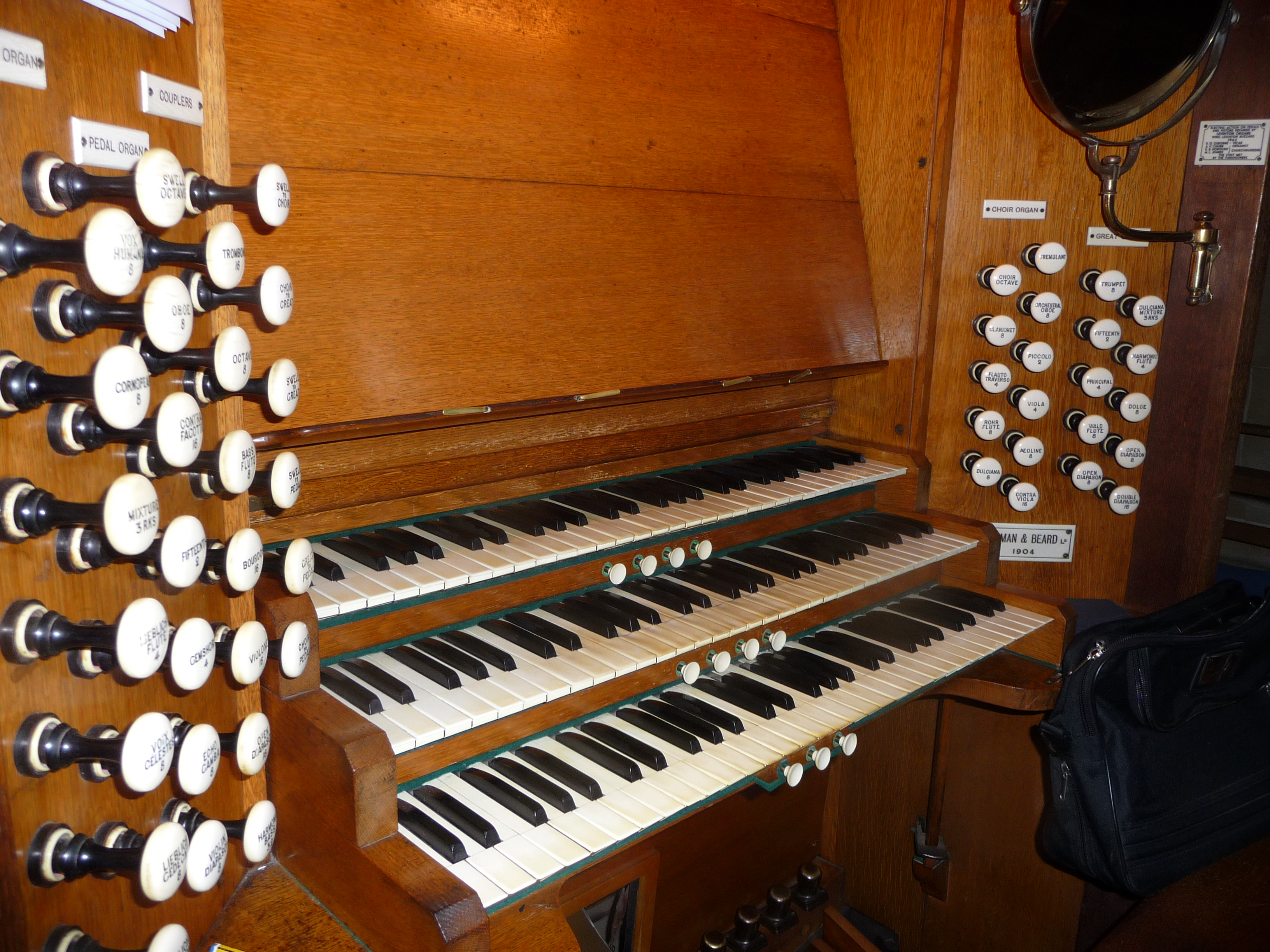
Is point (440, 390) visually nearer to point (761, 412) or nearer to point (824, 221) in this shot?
point (761, 412)

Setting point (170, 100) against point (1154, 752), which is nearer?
point (170, 100)

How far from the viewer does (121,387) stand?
838mm

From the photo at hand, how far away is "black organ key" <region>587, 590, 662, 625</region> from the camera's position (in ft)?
5.78

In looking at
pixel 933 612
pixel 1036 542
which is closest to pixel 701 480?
pixel 933 612

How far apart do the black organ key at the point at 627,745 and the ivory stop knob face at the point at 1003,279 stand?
1.52 metres

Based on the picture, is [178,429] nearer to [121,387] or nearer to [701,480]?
[121,387]

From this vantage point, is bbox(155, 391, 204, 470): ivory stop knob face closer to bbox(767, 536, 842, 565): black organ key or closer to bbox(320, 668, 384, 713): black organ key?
bbox(320, 668, 384, 713): black organ key

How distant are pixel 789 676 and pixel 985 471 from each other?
974 mm

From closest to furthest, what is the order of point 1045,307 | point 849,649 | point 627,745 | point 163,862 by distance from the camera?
1. point 163,862
2. point 627,745
3. point 849,649
4. point 1045,307

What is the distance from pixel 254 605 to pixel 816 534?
134cm

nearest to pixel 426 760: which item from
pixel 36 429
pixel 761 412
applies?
pixel 36 429

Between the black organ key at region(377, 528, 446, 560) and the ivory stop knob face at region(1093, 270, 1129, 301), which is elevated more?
the ivory stop knob face at region(1093, 270, 1129, 301)

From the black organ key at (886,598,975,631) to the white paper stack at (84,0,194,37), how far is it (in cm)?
183

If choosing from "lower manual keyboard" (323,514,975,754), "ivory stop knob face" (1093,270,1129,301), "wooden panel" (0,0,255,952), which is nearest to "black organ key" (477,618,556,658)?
"lower manual keyboard" (323,514,975,754)
